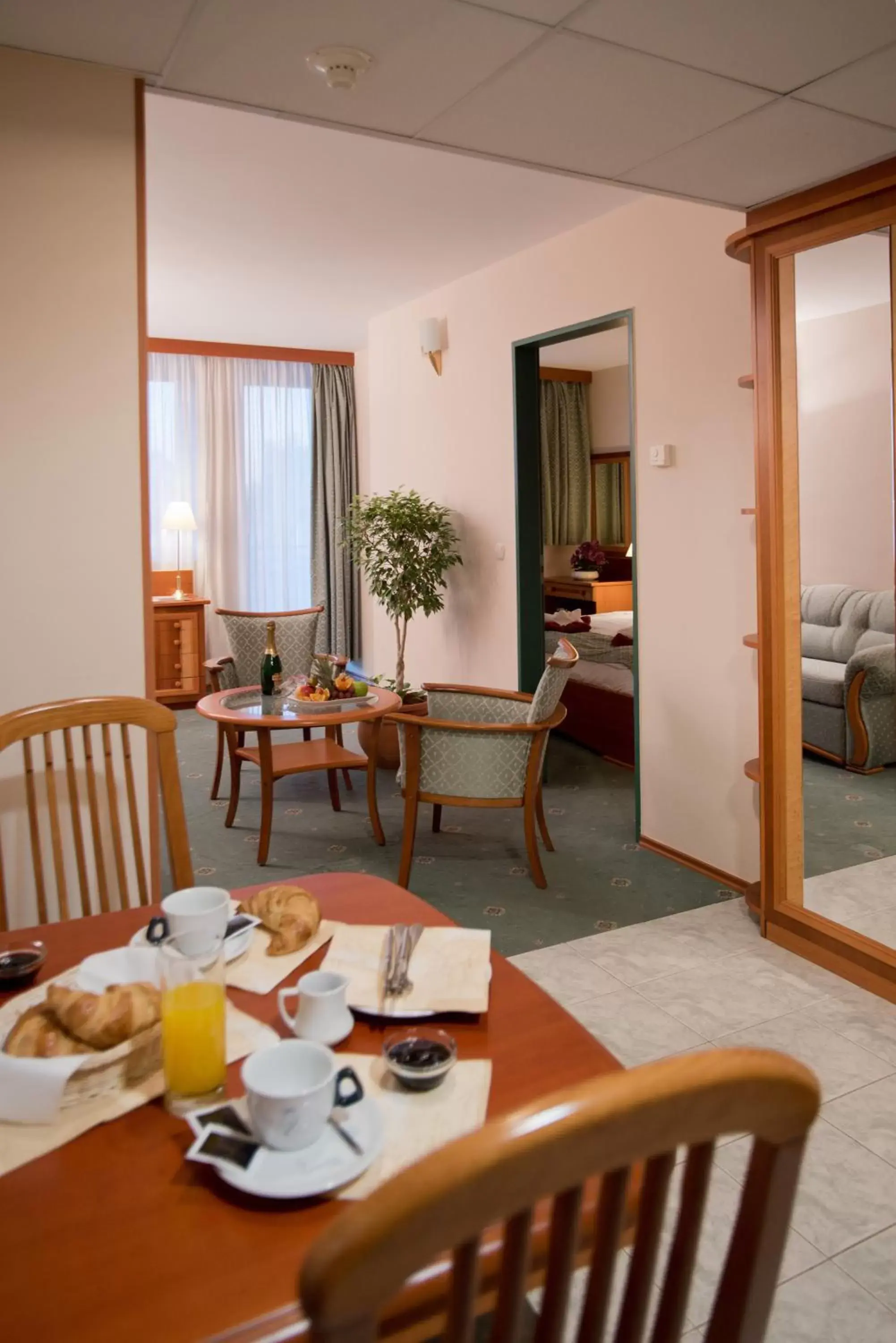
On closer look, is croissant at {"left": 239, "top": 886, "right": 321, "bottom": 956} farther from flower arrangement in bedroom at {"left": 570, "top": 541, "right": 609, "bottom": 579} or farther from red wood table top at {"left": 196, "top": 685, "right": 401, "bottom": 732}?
flower arrangement in bedroom at {"left": 570, "top": 541, "right": 609, "bottom": 579}

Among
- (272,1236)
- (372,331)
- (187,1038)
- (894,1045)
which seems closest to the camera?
(272,1236)

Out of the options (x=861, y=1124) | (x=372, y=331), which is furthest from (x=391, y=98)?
(x=372, y=331)

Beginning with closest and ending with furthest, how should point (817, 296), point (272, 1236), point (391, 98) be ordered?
point (272, 1236) < point (391, 98) < point (817, 296)

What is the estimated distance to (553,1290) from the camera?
1.91 feet

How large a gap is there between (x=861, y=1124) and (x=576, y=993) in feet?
2.84

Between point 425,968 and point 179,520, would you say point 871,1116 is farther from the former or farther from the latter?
point 179,520

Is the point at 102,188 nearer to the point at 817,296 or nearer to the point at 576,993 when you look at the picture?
the point at 817,296

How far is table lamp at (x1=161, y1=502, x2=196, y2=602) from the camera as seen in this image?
7434 mm

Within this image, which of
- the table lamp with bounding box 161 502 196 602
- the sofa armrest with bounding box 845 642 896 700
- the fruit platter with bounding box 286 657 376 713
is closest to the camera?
the sofa armrest with bounding box 845 642 896 700

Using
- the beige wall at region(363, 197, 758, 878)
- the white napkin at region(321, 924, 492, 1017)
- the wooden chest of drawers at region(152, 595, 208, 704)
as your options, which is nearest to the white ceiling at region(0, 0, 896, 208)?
the beige wall at region(363, 197, 758, 878)

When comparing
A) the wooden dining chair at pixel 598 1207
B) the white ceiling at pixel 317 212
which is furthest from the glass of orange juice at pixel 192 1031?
the white ceiling at pixel 317 212

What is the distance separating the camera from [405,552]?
575cm

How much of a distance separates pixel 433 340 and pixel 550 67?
3.84 metres

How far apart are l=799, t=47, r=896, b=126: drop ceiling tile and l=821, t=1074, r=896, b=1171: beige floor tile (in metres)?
2.28
